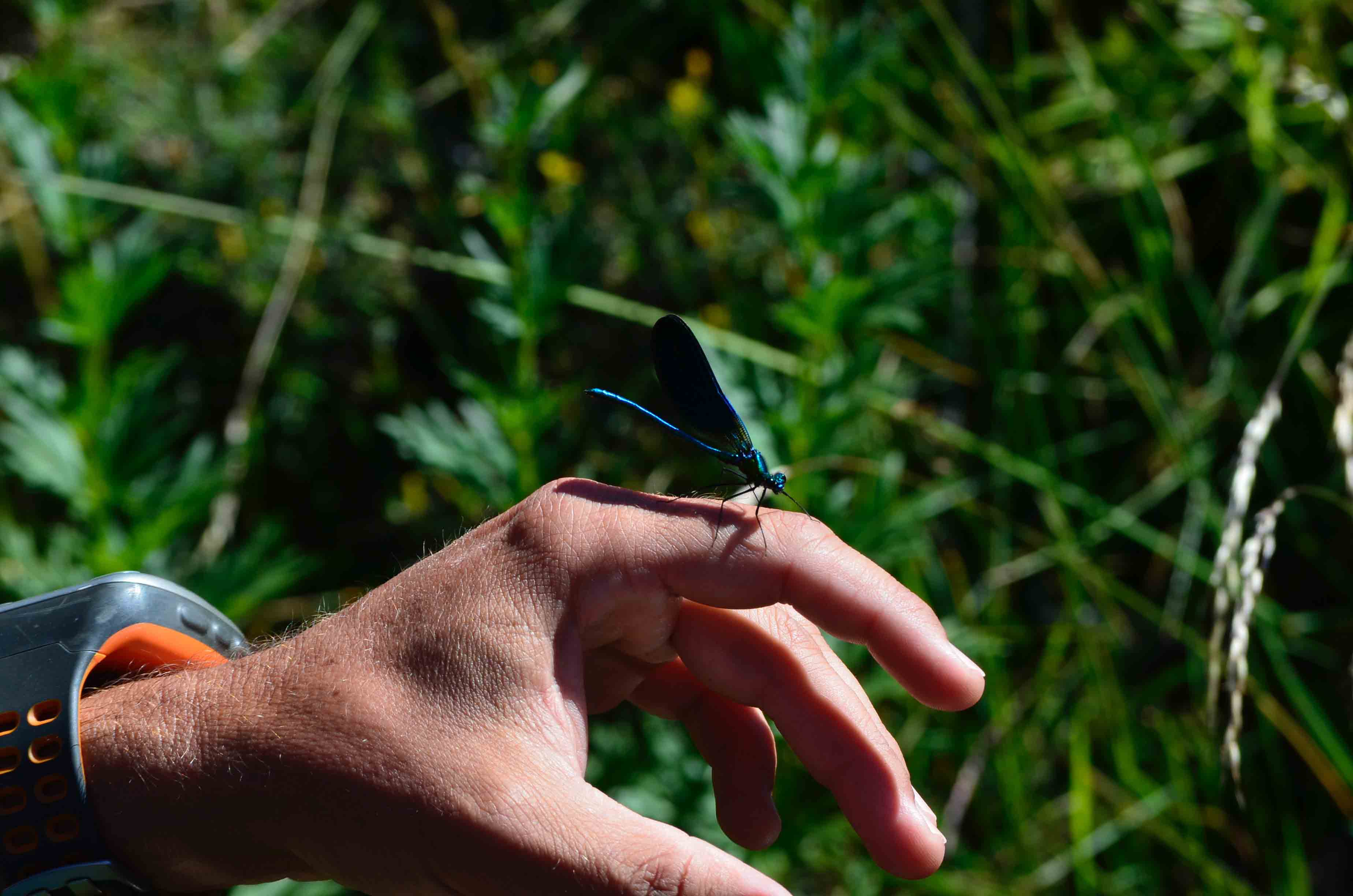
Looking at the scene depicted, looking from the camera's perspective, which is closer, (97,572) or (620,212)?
(97,572)

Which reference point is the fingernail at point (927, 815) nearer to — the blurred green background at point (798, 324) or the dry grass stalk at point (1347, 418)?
the blurred green background at point (798, 324)

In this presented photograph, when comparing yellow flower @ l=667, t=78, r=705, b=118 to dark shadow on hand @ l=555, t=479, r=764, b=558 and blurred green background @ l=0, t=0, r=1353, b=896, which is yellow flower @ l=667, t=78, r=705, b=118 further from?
dark shadow on hand @ l=555, t=479, r=764, b=558

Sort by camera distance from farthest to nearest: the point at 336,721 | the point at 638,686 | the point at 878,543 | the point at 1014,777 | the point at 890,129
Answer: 1. the point at 890,129
2. the point at 1014,777
3. the point at 878,543
4. the point at 638,686
5. the point at 336,721

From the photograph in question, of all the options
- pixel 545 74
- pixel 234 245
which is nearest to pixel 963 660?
pixel 545 74

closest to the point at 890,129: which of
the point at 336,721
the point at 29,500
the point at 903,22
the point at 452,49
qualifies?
the point at 903,22

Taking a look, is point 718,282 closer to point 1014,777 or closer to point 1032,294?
point 1032,294

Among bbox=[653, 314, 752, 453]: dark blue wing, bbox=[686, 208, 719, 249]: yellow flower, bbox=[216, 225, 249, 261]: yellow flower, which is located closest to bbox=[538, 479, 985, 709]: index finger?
bbox=[653, 314, 752, 453]: dark blue wing

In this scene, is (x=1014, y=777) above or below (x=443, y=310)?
below
